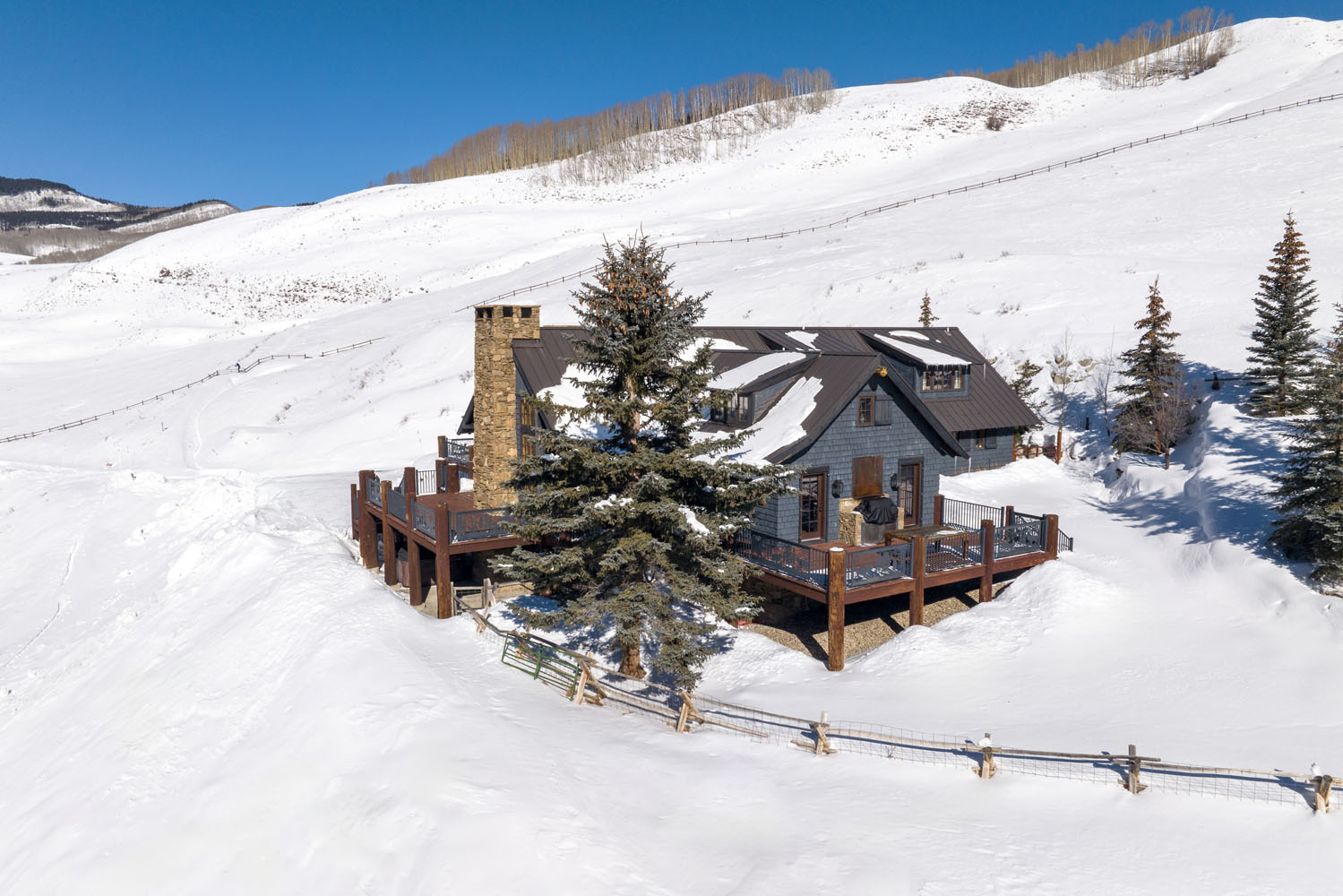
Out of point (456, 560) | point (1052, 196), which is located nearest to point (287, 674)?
point (456, 560)

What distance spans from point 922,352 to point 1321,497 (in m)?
12.1

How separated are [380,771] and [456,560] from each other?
44.4 ft

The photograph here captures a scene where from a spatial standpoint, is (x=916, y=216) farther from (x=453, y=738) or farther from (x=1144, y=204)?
(x=453, y=738)

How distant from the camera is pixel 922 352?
2681 cm

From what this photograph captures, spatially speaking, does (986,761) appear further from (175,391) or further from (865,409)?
(175,391)

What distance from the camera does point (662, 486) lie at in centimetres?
1467

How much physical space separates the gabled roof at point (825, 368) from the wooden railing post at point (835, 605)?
127 inches

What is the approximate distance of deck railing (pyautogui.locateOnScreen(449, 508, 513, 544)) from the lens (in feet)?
68.6

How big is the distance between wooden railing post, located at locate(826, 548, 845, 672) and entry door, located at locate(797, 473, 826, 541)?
3.49 metres

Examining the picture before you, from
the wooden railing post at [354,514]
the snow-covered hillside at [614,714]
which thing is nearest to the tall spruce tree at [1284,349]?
the snow-covered hillside at [614,714]

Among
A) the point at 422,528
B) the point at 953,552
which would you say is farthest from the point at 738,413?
the point at 422,528

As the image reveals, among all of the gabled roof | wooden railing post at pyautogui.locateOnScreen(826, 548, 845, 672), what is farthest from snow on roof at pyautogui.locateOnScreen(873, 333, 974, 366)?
wooden railing post at pyautogui.locateOnScreen(826, 548, 845, 672)

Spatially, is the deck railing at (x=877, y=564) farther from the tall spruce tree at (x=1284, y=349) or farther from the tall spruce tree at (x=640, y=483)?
the tall spruce tree at (x=1284, y=349)

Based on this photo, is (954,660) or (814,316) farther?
(814,316)
